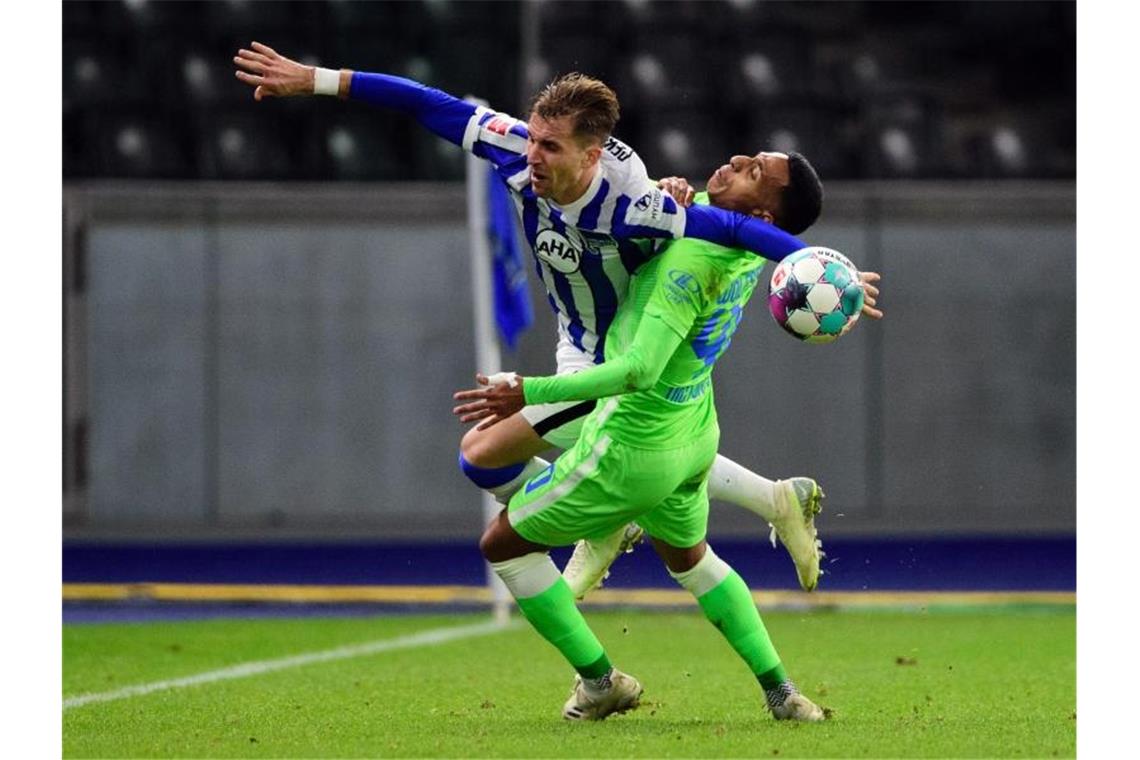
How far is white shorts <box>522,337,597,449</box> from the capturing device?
643 cm

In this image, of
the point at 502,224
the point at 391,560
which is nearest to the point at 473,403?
the point at 502,224

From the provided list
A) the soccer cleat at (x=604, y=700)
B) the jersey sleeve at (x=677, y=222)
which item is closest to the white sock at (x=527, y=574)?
the soccer cleat at (x=604, y=700)

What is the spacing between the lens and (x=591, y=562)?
7066 millimetres

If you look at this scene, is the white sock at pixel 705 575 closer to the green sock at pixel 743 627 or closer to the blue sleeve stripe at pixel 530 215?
the green sock at pixel 743 627

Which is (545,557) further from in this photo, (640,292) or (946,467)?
(946,467)

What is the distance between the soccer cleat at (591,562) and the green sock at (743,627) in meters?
0.78

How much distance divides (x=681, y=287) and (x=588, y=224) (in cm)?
39

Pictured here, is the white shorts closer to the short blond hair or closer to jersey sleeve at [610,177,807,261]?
jersey sleeve at [610,177,807,261]

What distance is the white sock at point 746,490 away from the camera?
23.2ft

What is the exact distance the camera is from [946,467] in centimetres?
1563

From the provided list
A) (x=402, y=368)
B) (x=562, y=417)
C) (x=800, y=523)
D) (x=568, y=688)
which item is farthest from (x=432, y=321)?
(x=562, y=417)

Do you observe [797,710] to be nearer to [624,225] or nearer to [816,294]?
[816,294]

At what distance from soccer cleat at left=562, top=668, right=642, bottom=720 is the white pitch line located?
1.92 m

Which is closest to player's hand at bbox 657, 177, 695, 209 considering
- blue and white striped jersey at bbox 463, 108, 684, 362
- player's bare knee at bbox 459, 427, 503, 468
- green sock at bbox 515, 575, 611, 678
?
blue and white striped jersey at bbox 463, 108, 684, 362
